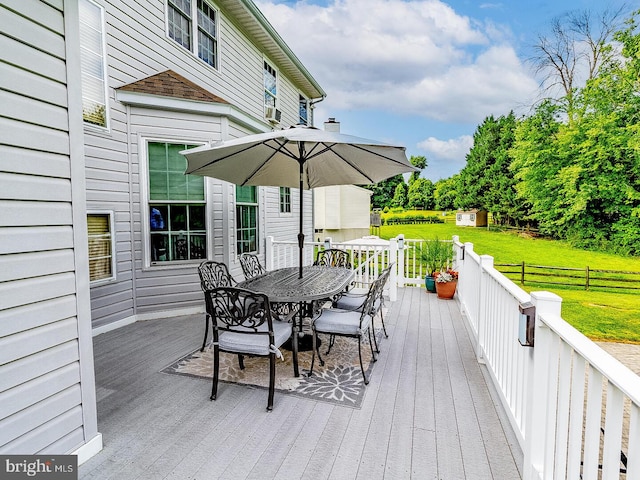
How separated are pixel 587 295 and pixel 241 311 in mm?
11702

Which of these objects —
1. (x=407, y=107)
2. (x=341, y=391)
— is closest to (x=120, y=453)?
(x=341, y=391)

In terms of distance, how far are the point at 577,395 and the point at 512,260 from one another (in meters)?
18.7

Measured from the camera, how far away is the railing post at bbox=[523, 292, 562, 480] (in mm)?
1619

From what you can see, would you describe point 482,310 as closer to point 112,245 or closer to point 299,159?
point 299,159

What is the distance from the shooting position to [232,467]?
2.04 meters

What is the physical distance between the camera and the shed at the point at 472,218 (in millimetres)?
31234

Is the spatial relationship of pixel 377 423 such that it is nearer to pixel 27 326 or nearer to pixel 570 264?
pixel 27 326

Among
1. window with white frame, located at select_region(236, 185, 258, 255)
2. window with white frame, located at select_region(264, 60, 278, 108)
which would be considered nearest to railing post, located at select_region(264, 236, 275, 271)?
window with white frame, located at select_region(236, 185, 258, 255)

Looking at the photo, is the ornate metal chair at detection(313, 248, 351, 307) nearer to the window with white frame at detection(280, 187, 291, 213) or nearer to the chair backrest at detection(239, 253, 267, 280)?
the chair backrest at detection(239, 253, 267, 280)

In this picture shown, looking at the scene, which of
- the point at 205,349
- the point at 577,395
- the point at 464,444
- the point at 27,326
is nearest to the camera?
the point at 577,395

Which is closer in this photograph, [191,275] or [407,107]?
Answer: [191,275]

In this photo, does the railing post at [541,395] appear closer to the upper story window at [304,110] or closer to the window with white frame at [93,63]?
the window with white frame at [93,63]

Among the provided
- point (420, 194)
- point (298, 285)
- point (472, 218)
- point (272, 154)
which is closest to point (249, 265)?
point (298, 285)

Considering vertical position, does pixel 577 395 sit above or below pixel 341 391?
above
